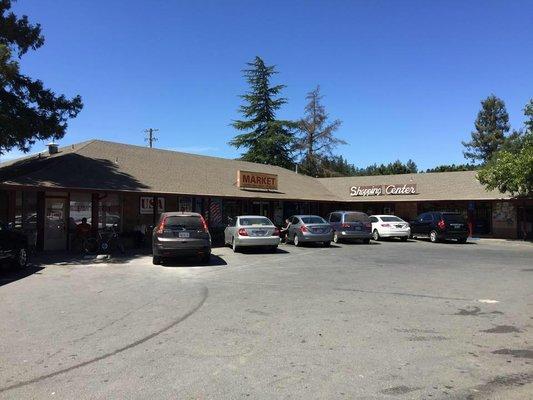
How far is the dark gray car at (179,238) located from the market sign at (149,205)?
8.69 meters

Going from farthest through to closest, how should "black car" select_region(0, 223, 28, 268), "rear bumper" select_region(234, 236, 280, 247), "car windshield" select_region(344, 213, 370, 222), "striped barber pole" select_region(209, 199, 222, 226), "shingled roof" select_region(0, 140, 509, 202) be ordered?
"striped barber pole" select_region(209, 199, 222, 226) → "car windshield" select_region(344, 213, 370, 222) → "shingled roof" select_region(0, 140, 509, 202) → "rear bumper" select_region(234, 236, 280, 247) → "black car" select_region(0, 223, 28, 268)

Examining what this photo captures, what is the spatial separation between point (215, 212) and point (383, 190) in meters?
13.9

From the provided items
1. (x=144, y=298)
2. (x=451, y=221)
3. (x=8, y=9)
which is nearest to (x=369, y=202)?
(x=451, y=221)

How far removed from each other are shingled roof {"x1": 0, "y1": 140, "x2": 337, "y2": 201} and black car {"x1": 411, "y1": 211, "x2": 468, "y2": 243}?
7874mm

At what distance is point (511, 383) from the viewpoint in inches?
197

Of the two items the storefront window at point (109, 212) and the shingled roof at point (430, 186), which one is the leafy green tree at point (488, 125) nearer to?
the shingled roof at point (430, 186)

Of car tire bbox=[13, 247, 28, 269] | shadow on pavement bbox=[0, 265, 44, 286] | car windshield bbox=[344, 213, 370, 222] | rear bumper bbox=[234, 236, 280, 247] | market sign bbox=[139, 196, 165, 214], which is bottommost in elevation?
shadow on pavement bbox=[0, 265, 44, 286]

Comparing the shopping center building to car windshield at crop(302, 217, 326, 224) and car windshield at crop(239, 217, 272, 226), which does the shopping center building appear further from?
car windshield at crop(302, 217, 326, 224)

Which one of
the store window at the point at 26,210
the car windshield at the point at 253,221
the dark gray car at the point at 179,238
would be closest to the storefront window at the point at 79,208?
the store window at the point at 26,210

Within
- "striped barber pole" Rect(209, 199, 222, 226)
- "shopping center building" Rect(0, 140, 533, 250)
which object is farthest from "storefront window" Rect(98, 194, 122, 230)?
"striped barber pole" Rect(209, 199, 222, 226)

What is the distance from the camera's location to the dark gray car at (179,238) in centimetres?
1498

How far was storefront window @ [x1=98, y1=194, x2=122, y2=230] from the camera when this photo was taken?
2208 centimetres

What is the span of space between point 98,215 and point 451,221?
17534 millimetres

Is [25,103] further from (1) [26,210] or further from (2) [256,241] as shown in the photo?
(2) [256,241]
